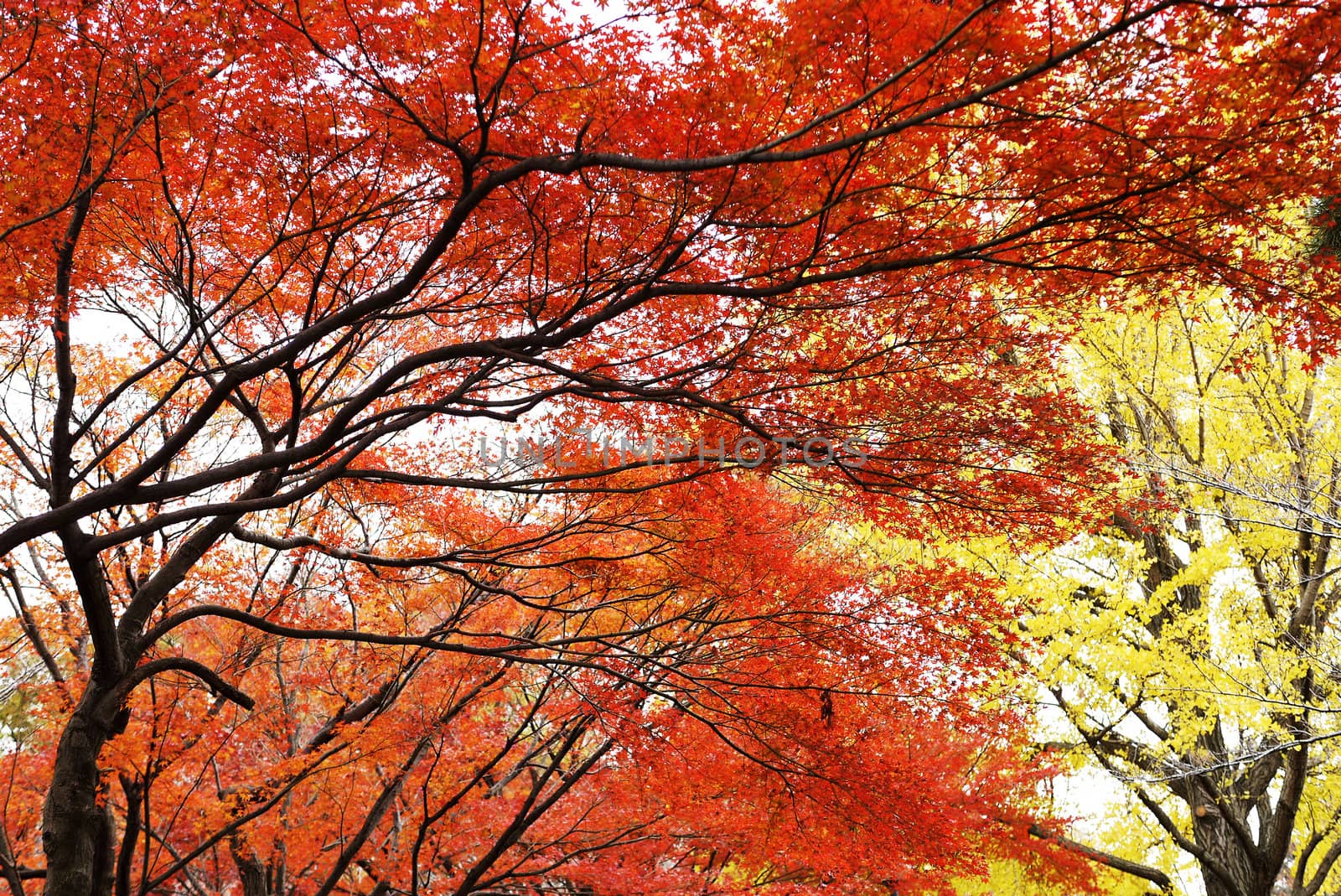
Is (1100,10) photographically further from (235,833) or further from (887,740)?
(235,833)

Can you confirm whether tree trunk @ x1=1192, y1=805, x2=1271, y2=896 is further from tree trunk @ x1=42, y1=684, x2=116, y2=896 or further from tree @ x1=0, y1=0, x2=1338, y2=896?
tree trunk @ x1=42, y1=684, x2=116, y2=896

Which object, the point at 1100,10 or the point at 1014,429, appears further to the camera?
the point at 1014,429

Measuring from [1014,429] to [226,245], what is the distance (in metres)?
6.36

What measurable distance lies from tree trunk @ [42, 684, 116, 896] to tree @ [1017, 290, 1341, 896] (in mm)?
9790

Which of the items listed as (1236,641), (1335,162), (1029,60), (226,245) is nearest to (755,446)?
(1029,60)

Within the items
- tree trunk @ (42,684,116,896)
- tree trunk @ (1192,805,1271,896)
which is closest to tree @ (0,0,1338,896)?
tree trunk @ (42,684,116,896)

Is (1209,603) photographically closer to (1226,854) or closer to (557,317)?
Result: (1226,854)

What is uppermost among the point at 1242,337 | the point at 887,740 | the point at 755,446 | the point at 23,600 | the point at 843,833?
the point at 1242,337

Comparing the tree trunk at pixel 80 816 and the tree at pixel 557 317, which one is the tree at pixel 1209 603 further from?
the tree trunk at pixel 80 816

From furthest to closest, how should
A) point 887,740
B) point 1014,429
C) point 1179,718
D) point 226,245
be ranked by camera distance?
point 1179,718 < point 887,740 < point 226,245 < point 1014,429

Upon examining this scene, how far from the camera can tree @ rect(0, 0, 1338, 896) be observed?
154 inches

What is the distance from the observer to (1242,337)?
984 centimetres

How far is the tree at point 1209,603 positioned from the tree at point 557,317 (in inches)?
94.2

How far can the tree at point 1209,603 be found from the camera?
9156mm
